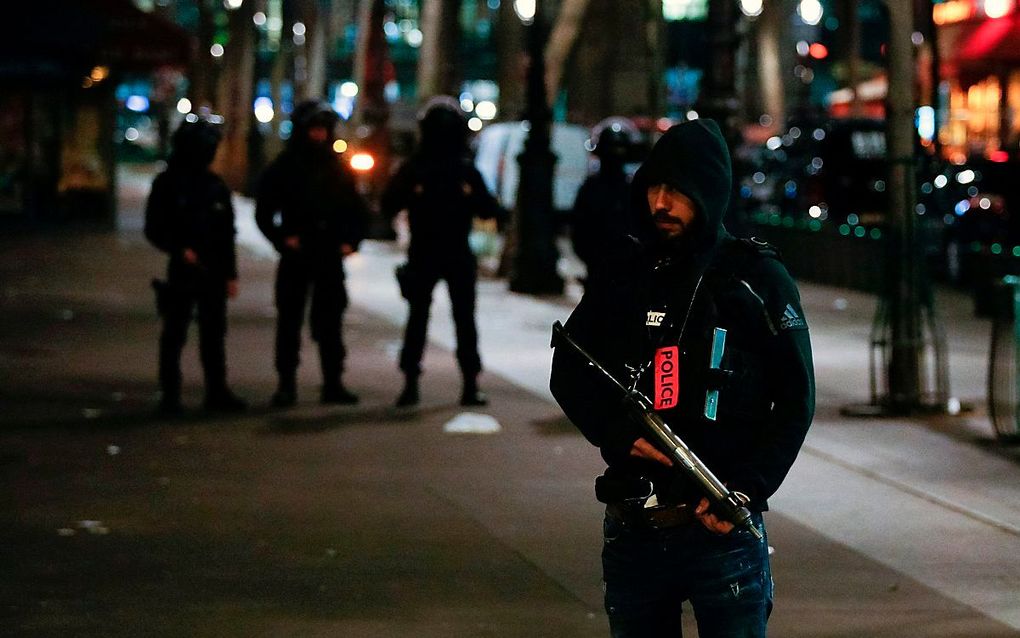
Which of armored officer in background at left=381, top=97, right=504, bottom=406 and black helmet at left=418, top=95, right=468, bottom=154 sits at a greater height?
black helmet at left=418, top=95, right=468, bottom=154

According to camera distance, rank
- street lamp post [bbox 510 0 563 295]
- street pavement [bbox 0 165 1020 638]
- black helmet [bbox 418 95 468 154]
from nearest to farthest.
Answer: street pavement [bbox 0 165 1020 638], black helmet [bbox 418 95 468 154], street lamp post [bbox 510 0 563 295]

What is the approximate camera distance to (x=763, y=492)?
402 cm

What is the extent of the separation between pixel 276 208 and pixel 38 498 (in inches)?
140

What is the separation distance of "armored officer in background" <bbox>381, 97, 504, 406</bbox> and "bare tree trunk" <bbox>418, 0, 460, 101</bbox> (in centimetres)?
1695

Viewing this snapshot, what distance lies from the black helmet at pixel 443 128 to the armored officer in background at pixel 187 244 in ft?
4.22

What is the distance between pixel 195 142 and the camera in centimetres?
1138

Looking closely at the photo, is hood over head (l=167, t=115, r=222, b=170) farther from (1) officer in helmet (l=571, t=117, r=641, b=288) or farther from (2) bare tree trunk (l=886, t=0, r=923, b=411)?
(2) bare tree trunk (l=886, t=0, r=923, b=411)

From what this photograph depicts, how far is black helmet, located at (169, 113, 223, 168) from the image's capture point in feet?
37.3

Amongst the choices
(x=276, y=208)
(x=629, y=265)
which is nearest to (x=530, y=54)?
(x=276, y=208)

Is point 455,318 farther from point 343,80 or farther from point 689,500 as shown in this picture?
point 343,80

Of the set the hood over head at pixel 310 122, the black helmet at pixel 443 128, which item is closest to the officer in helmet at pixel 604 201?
the black helmet at pixel 443 128

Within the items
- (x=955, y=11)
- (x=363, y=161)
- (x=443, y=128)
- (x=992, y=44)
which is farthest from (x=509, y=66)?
(x=443, y=128)

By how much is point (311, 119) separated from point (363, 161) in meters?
21.9

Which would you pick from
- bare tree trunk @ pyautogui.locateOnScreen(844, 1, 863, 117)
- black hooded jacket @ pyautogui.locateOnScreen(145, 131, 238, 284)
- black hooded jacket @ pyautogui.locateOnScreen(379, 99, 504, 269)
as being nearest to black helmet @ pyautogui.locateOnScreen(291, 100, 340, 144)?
black hooded jacket @ pyautogui.locateOnScreen(379, 99, 504, 269)
